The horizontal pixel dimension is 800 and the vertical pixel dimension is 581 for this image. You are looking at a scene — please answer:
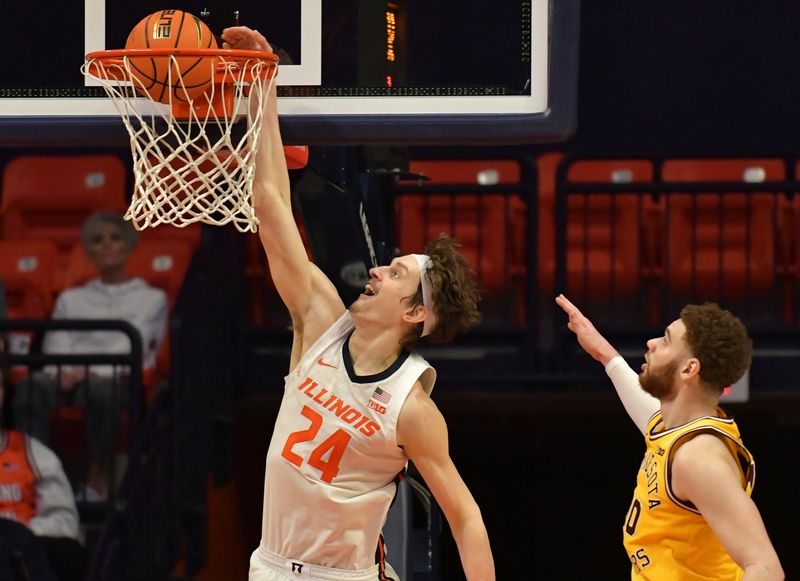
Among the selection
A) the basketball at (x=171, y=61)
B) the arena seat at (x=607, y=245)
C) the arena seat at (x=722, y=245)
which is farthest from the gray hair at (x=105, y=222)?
the basketball at (x=171, y=61)

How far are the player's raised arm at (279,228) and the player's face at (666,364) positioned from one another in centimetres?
96

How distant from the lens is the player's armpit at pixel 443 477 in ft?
12.7

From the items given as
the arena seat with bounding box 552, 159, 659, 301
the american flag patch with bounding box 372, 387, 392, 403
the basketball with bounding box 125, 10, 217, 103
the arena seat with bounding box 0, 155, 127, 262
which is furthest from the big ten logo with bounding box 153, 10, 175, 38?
the arena seat with bounding box 0, 155, 127, 262

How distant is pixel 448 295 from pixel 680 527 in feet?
3.17

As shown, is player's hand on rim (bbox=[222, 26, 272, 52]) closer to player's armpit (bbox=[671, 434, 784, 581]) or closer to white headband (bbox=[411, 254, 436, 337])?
white headband (bbox=[411, 254, 436, 337])

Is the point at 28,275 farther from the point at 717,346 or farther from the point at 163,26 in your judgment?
the point at 717,346

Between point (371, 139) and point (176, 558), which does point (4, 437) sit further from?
point (371, 139)

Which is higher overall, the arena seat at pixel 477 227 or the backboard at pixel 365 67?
the backboard at pixel 365 67

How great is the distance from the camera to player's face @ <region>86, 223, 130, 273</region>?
284 inches

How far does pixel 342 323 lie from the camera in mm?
4102

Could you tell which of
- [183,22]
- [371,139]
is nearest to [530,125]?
[371,139]

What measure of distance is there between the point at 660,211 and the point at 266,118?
13.9ft

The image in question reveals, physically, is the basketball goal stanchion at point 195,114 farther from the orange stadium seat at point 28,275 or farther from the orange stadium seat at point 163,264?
the orange stadium seat at point 28,275

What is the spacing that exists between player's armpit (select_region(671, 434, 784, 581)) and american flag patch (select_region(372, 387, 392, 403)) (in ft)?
2.78
